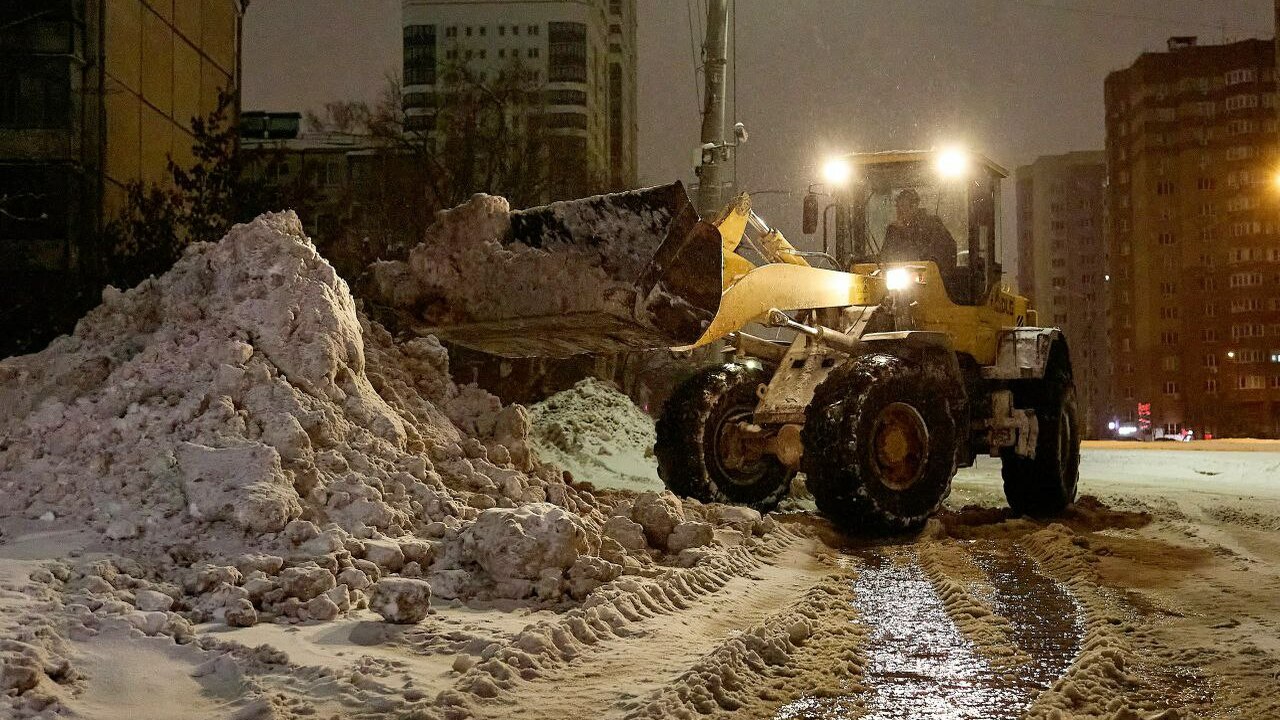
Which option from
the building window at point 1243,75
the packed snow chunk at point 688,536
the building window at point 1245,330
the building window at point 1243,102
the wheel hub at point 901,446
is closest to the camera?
the packed snow chunk at point 688,536

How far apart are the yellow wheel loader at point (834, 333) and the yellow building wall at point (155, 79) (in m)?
14.5

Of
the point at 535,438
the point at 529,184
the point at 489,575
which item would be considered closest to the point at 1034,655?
the point at 489,575

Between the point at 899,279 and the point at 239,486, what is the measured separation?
21.3 ft

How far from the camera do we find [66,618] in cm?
518

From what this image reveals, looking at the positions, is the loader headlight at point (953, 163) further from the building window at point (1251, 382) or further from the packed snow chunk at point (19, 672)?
the building window at point (1251, 382)

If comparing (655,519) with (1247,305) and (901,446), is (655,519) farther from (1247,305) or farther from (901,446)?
(1247,305)

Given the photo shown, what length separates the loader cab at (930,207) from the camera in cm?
1173

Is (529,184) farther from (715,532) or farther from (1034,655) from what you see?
(1034,655)

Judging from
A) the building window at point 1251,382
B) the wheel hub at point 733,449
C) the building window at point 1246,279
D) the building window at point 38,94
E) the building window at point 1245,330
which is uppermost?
the building window at point 1246,279

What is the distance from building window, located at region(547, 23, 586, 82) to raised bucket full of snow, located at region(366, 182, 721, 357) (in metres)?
70.8

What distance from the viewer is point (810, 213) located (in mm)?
12031

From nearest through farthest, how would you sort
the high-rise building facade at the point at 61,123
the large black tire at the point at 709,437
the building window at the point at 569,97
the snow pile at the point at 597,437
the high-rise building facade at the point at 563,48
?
1. the large black tire at the point at 709,437
2. the snow pile at the point at 597,437
3. the high-rise building facade at the point at 61,123
4. the high-rise building facade at the point at 563,48
5. the building window at the point at 569,97

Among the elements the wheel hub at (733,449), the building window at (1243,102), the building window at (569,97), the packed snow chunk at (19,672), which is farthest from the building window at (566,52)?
the packed snow chunk at (19,672)

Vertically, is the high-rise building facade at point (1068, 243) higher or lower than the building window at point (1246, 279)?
higher
